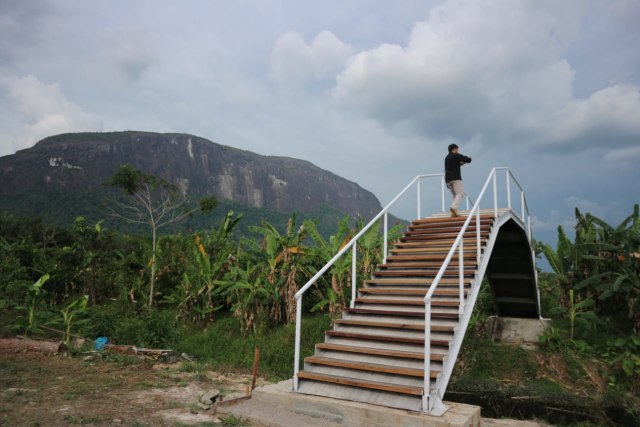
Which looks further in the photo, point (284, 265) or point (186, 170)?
point (186, 170)

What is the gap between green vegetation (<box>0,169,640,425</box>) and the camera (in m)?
9.56

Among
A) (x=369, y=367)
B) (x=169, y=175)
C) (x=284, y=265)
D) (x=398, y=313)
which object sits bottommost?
(x=369, y=367)

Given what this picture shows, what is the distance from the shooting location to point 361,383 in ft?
18.0

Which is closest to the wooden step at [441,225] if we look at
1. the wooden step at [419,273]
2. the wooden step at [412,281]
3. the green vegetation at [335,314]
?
the wooden step at [419,273]

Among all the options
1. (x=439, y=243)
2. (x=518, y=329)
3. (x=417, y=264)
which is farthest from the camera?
(x=518, y=329)

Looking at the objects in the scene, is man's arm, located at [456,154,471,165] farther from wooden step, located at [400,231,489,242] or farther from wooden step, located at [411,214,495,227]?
wooden step, located at [400,231,489,242]

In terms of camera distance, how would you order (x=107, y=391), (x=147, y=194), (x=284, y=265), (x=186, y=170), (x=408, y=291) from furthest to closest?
(x=186, y=170)
(x=147, y=194)
(x=284, y=265)
(x=408, y=291)
(x=107, y=391)

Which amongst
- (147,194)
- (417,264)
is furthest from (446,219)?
(147,194)

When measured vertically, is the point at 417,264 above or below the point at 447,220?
below

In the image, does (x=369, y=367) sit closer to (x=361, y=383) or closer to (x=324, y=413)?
(x=361, y=383)

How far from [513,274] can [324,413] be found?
834 cm

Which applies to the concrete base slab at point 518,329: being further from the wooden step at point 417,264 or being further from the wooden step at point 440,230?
the wooden step at point 417,264

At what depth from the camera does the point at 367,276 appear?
11.7 meters

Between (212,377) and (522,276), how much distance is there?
8145mm
